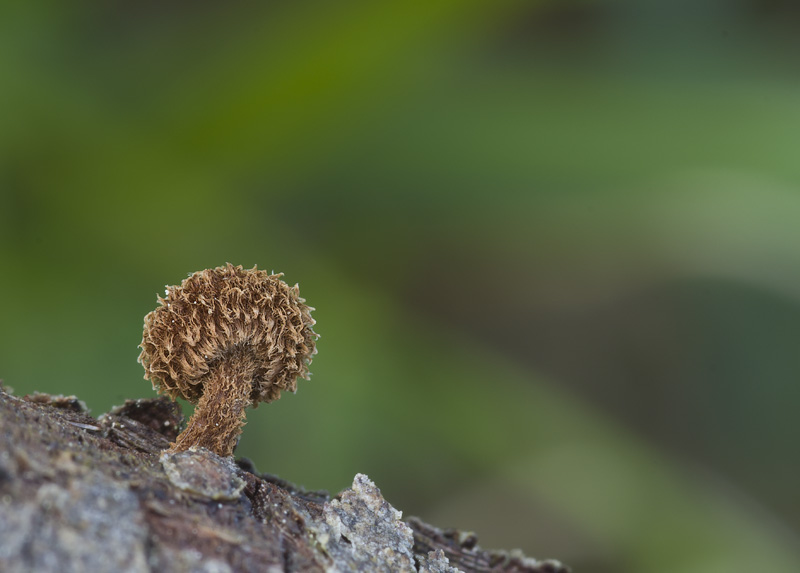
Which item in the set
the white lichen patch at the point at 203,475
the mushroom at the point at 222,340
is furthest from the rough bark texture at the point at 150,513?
the mushroom at the point at 222,340

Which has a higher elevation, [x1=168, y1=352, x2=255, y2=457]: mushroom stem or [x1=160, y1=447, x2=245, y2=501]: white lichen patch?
[x1=168, y1=352, x2=255, y2=457]: mushroom stem

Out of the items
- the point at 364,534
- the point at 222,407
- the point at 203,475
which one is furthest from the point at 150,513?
the point at 222,407

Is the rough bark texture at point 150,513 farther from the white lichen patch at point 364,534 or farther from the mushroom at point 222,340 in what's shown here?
the mushroom at point 222,340

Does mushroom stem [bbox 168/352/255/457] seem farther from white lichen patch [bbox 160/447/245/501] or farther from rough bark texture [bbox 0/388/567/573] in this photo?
white lichen patch [bbox 160/447/245/501]

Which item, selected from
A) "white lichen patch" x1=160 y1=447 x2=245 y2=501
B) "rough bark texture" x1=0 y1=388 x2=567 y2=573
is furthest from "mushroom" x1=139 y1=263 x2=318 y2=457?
"white lichen patch" x1=160 y1=447 x2=245 y2=501

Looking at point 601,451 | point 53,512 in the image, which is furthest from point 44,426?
point 601,451

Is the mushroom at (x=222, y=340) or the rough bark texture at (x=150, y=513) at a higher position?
the mushroom at (x=222, y=340)

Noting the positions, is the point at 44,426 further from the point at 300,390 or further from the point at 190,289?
the point at 300,390
